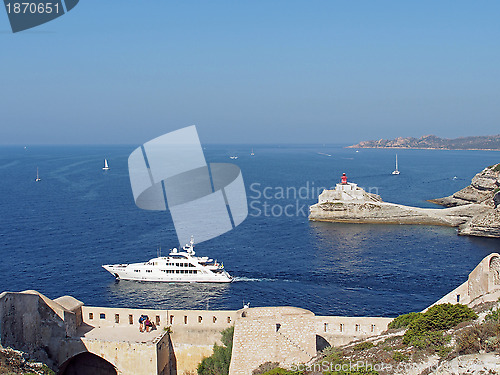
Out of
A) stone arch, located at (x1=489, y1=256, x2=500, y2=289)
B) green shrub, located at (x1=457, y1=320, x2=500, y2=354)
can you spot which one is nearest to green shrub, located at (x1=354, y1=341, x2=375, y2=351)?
green shrub, located at (x1=457, y1=320, x2=500, y2=354)

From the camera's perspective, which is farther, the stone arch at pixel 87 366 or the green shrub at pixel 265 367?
the stone arch at pixel 87 366

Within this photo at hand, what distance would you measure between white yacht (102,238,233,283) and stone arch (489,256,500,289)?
74.5 feet

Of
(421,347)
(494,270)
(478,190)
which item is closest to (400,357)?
(421,347)

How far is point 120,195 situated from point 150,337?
64.9m

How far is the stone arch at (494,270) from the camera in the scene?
19.2 metres

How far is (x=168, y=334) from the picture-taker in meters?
19.0

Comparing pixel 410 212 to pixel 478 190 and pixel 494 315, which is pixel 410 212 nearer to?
pixel 478 190

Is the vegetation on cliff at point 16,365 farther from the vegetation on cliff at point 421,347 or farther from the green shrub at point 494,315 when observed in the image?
the green shrub at point 494,315

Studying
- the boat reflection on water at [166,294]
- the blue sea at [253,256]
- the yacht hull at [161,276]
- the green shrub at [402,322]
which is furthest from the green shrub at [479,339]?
the yacht hull at [161,276]

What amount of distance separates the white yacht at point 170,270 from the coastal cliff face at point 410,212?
90.9 ft

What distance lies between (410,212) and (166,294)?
3673 cm

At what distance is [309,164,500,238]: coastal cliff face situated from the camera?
5703cm

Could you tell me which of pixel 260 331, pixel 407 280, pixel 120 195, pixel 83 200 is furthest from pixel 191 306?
pixel 120 195

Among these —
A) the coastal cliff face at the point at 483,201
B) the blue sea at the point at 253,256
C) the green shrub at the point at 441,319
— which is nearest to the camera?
the green shrub at the point at 441,319
